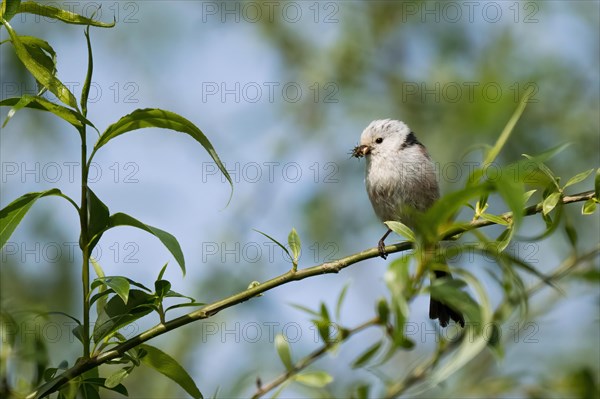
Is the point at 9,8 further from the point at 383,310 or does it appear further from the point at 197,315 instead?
the point at 383,310

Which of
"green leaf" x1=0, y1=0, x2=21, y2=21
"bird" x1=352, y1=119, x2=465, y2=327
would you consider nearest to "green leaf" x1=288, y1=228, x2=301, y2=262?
"green leaf" x1=0, y1=0, x2=21, y2=21

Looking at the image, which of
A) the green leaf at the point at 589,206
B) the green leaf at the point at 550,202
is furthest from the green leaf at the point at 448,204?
the green leaf at the point at 589,206

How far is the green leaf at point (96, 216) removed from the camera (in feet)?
4.78

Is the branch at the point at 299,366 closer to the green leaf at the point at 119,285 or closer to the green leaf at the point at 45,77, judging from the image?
the green leaf at the point at 119,285

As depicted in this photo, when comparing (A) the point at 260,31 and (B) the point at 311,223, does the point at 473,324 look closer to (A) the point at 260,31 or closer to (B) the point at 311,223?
(B) the point at 311,223

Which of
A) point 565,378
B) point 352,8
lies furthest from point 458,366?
point 352,8

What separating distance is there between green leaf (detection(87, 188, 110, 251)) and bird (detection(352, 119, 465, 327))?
3.68 m

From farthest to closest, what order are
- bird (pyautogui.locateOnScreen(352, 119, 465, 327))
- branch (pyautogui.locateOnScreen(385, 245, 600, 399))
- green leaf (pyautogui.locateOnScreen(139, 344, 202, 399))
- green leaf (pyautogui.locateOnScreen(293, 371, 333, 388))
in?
bird (pyautogui.locateOnScreen(352, 119, 465, 327)) → green leaf (pyautogui.locateOnScreen(139, 344, 202, 399)) → green leaf (pyautogui.locateOnScreen(293, 371, 333, 388)) → branch (pyautogui.locateOnScreen(385, 245, 600, 399))

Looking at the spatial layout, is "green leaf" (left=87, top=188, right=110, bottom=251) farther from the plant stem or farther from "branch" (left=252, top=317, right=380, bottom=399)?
"branch" (left=252, top=317, right=380, bottom=399)

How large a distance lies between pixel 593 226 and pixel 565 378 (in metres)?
4.84

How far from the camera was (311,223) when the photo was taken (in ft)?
21.5

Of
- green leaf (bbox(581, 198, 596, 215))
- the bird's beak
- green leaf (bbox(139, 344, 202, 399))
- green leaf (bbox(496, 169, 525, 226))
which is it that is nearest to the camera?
green leaf (bbox(496, 169, 525, 226))

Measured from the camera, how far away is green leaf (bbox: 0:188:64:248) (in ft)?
4.52

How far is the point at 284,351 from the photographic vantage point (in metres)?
1.38
